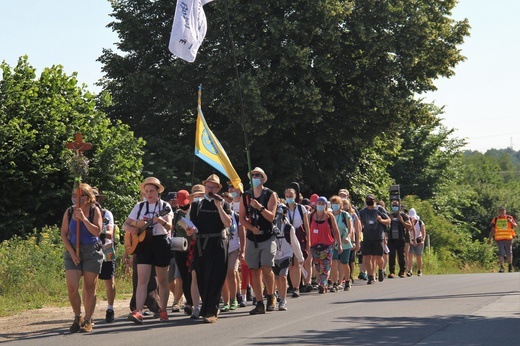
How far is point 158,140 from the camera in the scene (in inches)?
1481

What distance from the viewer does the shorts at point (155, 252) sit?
13.5 meters

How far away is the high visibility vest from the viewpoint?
31.0m

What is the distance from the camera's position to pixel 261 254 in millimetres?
14391

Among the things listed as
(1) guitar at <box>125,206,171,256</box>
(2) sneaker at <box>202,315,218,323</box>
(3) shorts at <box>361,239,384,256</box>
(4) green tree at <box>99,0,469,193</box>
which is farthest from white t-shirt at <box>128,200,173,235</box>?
(4) green tree at <box>99,0,469,193</box>

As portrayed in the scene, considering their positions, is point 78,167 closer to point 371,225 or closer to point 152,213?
point 152,213

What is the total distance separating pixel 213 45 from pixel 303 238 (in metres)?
18.7

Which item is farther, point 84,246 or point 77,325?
point 77,325

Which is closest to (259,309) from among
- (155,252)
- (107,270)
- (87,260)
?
(155,252)

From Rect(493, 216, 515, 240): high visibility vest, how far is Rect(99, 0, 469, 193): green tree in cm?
744

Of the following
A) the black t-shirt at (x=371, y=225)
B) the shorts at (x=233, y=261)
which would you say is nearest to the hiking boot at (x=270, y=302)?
the shorts at (x=233, y=261)

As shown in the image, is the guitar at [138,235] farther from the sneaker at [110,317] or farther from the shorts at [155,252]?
the sneaker at [110,317]

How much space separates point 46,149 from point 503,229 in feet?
45.4

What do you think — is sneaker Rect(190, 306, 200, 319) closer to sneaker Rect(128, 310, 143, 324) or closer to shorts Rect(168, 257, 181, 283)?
sneaker Rect(128, 310, 143, 324)

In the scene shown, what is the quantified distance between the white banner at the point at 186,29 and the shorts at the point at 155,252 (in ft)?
17.6
